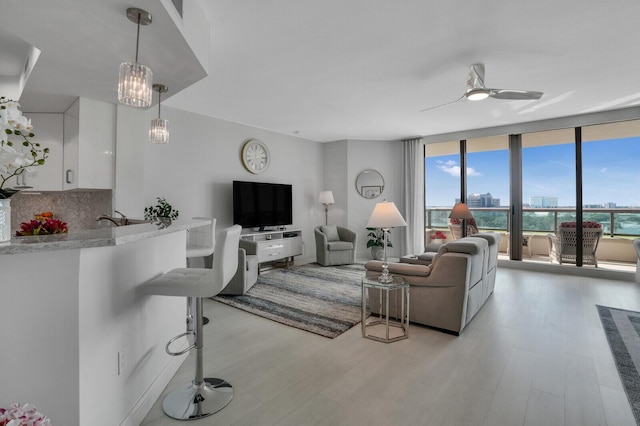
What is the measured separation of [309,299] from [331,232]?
260cm

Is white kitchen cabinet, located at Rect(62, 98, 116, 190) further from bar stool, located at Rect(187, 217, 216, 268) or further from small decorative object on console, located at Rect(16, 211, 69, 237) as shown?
small decorative object on console, located at Rect(16, 211, 69, 237)

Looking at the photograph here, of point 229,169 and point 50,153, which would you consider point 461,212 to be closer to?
point 229,169

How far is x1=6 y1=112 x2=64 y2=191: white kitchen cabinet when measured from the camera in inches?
127

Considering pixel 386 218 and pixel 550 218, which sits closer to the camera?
pixel 386 218

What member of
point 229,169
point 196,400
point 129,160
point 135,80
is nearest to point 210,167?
point 229,169

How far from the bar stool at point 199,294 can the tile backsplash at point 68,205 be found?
2.08 meters

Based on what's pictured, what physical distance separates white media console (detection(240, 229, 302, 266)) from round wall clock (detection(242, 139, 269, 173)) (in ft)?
3.93

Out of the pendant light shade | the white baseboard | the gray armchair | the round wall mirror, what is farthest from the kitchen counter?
the round wall mirror

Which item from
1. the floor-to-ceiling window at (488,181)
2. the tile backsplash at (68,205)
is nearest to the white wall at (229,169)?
the tile backsplash at (68,205)

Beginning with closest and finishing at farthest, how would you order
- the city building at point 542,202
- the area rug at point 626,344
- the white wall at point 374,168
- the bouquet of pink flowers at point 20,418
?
the bouquet of pink flowers at point 20,418 < the area rug at point 626,344 < the city building at point 542,202 < the white wall at point 374,168

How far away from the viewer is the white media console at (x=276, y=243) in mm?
5209

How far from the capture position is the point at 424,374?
2.16 meters

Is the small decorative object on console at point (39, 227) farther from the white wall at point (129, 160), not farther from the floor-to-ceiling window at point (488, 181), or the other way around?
the floor-to-ceiling window at point (488, 181)

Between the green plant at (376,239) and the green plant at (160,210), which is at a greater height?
the green plant at (160,210)
